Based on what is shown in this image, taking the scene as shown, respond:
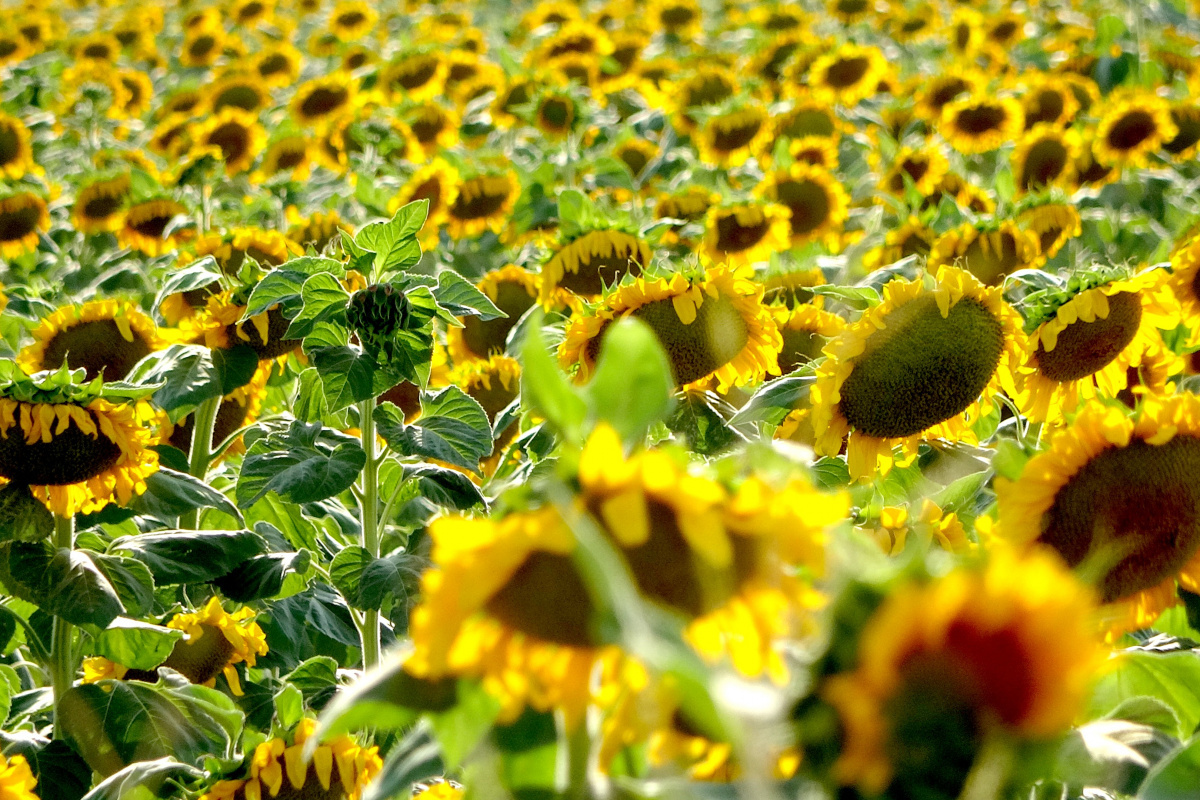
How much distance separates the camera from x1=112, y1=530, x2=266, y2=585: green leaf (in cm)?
138

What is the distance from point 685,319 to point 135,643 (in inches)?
28.1

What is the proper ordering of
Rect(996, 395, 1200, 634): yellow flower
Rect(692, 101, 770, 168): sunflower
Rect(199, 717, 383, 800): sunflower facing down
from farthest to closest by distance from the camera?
Rect(692, 101, 770, 168): sunflower, Rect(199, 717, 383, 800): sunflower facing down, Rect(996, 395, 1200, 634): yellow flower

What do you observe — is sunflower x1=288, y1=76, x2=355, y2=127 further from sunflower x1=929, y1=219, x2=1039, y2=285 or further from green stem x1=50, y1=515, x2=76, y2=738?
green stem x1=50, y1=515, x2=76, y2=738

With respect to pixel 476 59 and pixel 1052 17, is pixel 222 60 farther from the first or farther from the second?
pixel 1052 17

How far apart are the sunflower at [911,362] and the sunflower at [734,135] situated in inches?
80.2

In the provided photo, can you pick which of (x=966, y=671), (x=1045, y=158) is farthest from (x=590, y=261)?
(x=966, y=671)

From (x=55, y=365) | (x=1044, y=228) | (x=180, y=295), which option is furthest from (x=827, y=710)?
(x=1044, y=228)

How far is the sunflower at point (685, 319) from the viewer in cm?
149

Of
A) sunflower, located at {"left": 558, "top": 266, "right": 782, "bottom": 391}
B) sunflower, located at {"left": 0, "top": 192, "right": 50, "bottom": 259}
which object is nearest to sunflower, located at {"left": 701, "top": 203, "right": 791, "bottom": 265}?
sunflower, located at {"left": 558, "top": 266, "right": 782, "bottom": 391}

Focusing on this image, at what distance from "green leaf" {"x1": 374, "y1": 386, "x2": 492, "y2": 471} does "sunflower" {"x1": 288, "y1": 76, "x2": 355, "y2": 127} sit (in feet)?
9.23

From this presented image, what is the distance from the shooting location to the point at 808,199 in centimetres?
283

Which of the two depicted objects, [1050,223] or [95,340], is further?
[1050,223]

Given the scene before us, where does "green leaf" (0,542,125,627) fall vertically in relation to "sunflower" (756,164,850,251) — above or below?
above

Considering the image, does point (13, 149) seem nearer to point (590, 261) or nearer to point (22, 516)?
point (590, 261)
